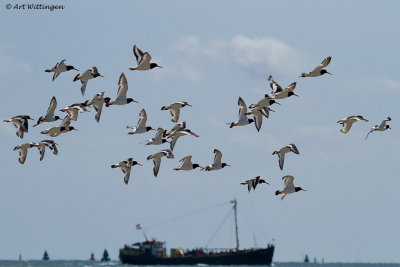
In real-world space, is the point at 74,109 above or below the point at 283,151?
above

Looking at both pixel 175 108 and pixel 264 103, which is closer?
pixel 264 103

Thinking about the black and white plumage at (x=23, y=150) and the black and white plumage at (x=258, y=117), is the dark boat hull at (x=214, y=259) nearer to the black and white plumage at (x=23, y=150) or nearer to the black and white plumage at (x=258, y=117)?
the black and white plumage at (x=258, y=117)

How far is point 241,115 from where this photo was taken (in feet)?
189

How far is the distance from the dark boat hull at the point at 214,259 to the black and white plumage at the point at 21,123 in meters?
129

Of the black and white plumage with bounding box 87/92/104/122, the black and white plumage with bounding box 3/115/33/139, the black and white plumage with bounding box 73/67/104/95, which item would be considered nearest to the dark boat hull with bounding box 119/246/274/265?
the black and white plumage with bounding box 3/115/33/139

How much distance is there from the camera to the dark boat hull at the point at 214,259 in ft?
602

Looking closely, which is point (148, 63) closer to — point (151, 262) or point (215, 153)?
point (215, 153)

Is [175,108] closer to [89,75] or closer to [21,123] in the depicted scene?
[89,75]

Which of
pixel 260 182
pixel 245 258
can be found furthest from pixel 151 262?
pixel 260 182

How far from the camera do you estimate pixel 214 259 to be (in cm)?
18750

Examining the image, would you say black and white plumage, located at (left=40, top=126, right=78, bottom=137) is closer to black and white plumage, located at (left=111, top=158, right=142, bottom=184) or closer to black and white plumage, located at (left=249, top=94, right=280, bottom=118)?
black and white plumage, located at (left=111, top=158, right=142, bottom=184)

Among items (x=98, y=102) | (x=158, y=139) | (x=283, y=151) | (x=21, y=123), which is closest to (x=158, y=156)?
(x=158, y=139)

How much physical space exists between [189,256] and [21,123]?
451ft

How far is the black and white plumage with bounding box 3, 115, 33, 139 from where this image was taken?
185ft
